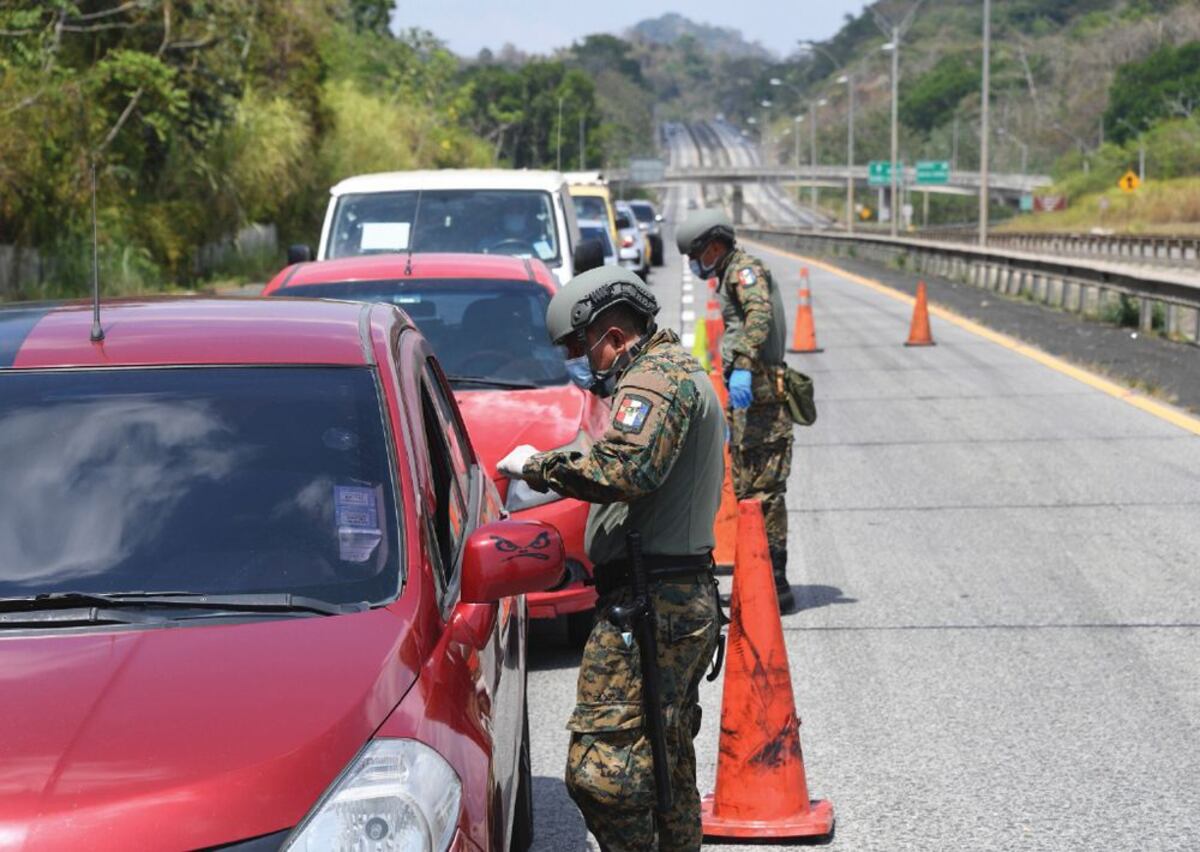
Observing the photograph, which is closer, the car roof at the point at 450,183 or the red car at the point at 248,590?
the red car at the point at 248,590

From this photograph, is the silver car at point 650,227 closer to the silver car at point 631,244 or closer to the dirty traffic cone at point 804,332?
the silver car at point 631,244

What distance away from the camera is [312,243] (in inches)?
2341

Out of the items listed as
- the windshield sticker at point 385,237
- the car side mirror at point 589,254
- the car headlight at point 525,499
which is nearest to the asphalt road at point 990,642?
the car headlight at point 525,499

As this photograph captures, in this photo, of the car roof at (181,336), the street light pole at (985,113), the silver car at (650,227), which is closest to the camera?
the car roof at (181,336)

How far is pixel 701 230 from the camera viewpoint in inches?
323

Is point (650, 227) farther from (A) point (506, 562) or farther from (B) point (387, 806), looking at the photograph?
(B) point (387, 806)

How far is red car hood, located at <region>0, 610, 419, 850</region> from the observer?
2996mm

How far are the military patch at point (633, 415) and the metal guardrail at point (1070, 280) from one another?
1668 centimetres

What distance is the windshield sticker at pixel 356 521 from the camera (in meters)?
4.10

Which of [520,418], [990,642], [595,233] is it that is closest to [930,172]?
[595,233]

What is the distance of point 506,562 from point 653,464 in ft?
2.02

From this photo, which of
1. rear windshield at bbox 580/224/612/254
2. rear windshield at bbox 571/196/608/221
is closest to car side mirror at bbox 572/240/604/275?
rear windshield at bbox 580/224/612/254

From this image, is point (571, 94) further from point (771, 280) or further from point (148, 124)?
point (771, 280)

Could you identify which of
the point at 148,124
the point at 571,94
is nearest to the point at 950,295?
the point at 148,124
